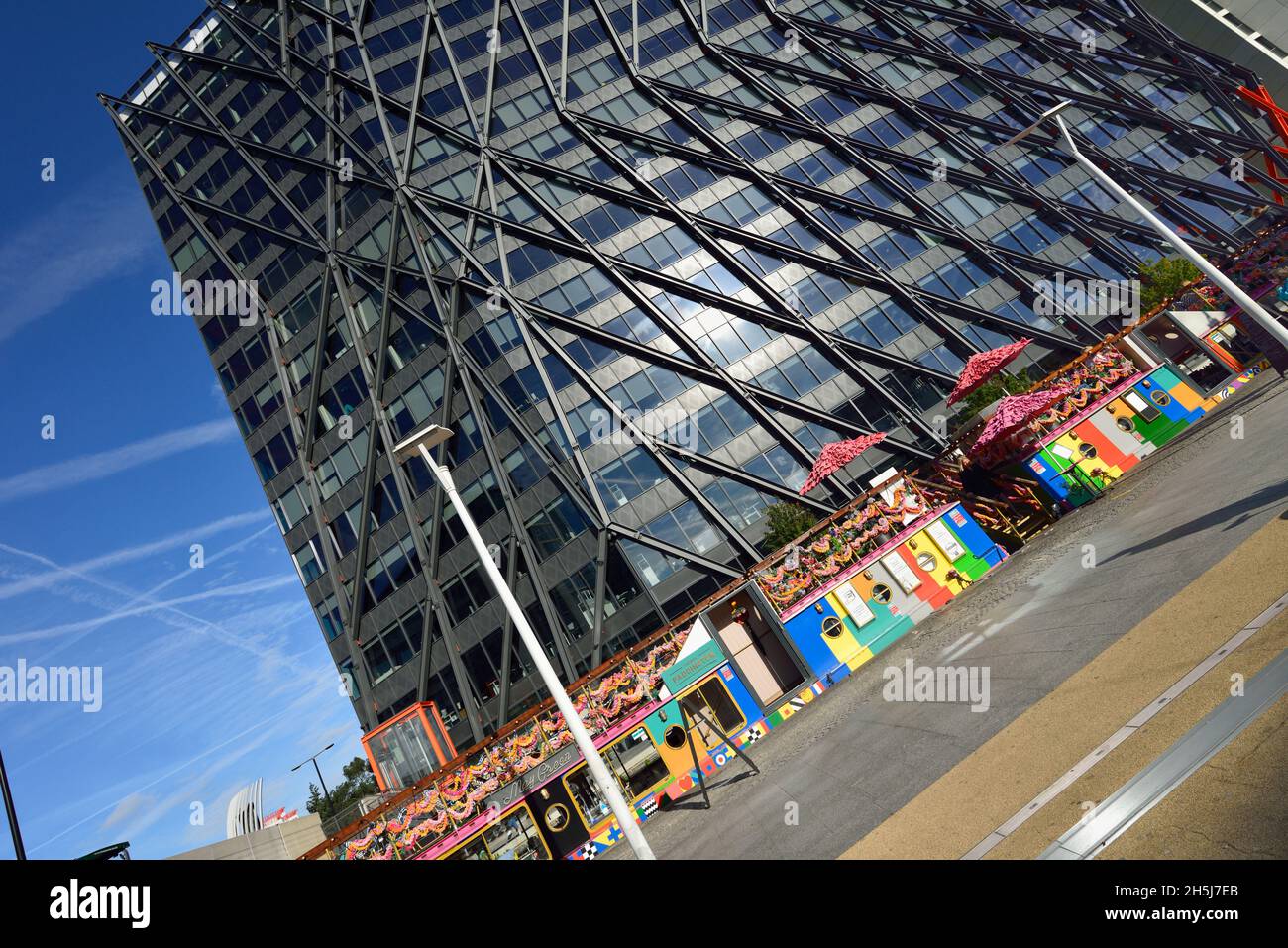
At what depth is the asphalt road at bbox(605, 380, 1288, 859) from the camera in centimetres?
1332

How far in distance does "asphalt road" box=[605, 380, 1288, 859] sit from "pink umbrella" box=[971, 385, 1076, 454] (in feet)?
15.0

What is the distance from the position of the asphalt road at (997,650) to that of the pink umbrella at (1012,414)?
4567mm

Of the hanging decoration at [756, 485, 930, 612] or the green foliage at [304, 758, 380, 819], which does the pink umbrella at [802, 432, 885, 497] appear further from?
the green foliage at [304, 758, 380, 819]

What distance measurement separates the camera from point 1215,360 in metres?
33.7

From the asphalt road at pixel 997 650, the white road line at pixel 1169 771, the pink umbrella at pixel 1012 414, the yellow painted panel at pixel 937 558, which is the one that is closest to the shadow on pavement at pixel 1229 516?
the asphalt road at pixel 997 650

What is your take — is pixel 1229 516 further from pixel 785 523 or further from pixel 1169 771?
pixel 785 523

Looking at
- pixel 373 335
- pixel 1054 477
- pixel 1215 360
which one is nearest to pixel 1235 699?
pixel 1054 477

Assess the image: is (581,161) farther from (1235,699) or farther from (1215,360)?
(1235,699)

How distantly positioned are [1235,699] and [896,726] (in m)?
8.19

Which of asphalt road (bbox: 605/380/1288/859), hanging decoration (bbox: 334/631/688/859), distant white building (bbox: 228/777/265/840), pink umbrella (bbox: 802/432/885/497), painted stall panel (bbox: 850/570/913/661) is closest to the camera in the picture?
asphalt road (bbox: 605/380/1288/859)

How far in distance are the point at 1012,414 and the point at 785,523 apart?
10.5 metres

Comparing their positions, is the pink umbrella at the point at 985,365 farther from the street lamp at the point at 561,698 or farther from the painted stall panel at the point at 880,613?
the street lamp at the point at 561,698

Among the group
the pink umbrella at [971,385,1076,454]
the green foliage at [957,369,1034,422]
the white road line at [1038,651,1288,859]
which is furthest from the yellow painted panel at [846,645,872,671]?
the white road line at [1038,651,1288,859]
